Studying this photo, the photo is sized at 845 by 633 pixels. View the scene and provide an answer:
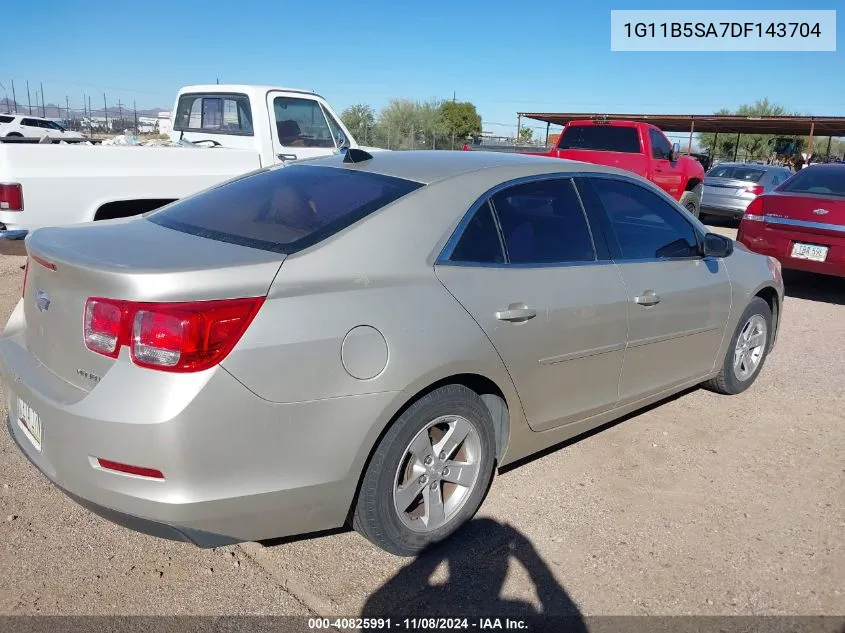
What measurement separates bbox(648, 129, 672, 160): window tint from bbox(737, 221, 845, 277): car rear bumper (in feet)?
15.3

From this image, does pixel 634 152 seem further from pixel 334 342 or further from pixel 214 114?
pixel 334 342

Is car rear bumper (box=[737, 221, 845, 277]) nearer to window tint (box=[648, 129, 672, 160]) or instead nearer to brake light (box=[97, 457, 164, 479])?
window tint (box=[648, 129, 672, 160])

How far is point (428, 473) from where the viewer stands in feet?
9.45

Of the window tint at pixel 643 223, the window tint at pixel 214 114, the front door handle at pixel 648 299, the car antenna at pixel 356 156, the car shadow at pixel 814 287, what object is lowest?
the car shadow at pixel 814 287

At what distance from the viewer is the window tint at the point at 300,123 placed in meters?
8.00

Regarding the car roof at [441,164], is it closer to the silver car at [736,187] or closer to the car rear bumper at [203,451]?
the car rear bumper at [203,451]

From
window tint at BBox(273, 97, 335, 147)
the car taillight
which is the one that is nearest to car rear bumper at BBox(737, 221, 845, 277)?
window tint at BBox(273, 97, 335, 147)

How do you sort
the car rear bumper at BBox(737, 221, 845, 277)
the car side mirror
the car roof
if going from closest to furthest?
the car roof < the car side mirror < the car rear bumper at BBox(737, 221, 845, 277)

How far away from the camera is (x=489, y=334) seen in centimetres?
294

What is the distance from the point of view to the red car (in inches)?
296

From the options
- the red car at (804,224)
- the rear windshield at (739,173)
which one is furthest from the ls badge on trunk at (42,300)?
the rear windshield at (739,173)

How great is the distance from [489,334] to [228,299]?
3.67 feet

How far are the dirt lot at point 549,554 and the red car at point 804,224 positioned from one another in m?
4.23

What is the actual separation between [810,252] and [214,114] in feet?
22.7
